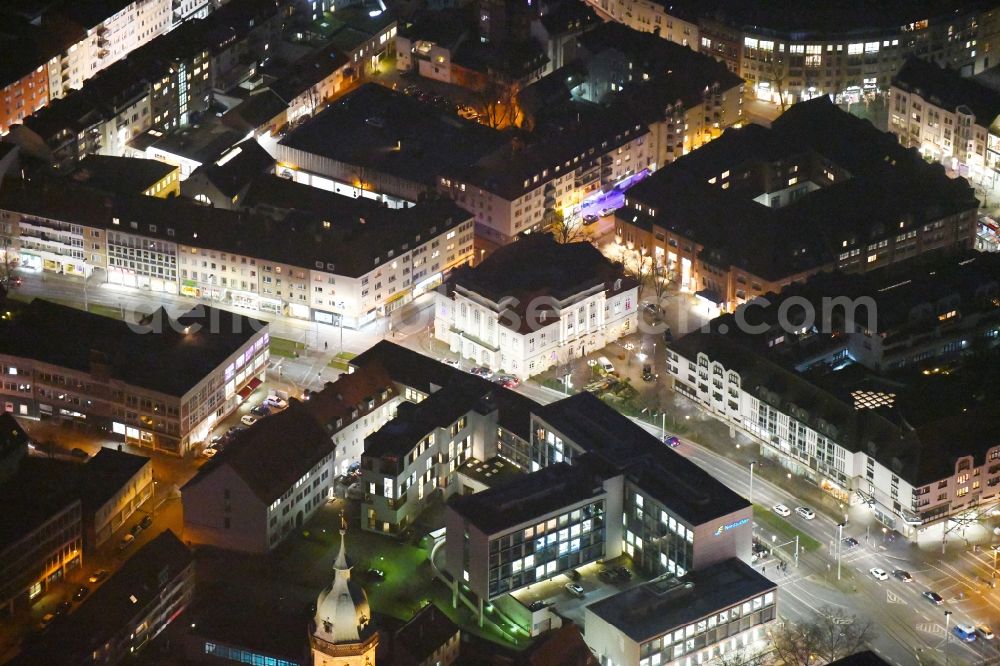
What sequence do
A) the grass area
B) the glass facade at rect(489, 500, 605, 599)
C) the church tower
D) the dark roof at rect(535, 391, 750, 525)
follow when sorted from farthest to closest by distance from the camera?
the grass area → the dark roof at rect(535, 391, 750, 525) → the glass facade at rect(489, 500, 605, 599) → the church tower

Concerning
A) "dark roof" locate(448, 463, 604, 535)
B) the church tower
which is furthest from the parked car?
the church tower

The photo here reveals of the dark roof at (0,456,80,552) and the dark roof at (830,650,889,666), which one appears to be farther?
the dark roof at (0,456,80,552)

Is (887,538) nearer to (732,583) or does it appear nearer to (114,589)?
(732,583)

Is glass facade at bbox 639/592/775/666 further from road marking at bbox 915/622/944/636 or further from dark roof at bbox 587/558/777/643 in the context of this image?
road marking at bbox 915/622/944/636

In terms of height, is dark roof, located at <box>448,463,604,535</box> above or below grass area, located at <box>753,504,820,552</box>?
above

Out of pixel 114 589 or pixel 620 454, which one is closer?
pixel 114 589

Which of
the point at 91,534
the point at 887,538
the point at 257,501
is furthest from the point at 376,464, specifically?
the point at 887,538

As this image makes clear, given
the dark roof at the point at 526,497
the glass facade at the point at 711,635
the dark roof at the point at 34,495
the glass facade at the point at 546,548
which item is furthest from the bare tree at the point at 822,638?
the dark roof at the point at 34,495
